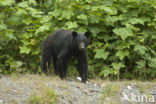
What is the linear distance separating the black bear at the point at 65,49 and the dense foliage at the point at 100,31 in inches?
26.3

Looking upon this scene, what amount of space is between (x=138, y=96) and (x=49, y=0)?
5823 mm

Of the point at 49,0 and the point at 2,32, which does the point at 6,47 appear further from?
the point at 49,0

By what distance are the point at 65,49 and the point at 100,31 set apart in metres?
2.05

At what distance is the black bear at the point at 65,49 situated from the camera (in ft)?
23.9

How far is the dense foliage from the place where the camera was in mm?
8664

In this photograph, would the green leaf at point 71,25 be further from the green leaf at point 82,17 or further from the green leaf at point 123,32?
the green leaf at point 123,32

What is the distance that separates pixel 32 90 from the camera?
5.68m

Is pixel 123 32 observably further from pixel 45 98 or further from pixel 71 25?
pixel 45 98

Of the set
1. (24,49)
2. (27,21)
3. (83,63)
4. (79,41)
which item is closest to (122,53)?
(83,63)

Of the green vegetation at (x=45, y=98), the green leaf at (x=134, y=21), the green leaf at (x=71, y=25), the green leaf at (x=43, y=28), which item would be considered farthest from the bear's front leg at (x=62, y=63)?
the green leaf at (x=134, y=21)

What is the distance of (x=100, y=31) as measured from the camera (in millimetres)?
9148

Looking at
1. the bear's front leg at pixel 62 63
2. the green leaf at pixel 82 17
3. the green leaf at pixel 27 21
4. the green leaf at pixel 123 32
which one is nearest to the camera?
the bear's front leg at pixel 62 63

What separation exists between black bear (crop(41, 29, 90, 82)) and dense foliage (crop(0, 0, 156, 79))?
2.19ft

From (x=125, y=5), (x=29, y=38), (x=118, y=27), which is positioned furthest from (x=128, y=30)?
(x=29, y=38)
